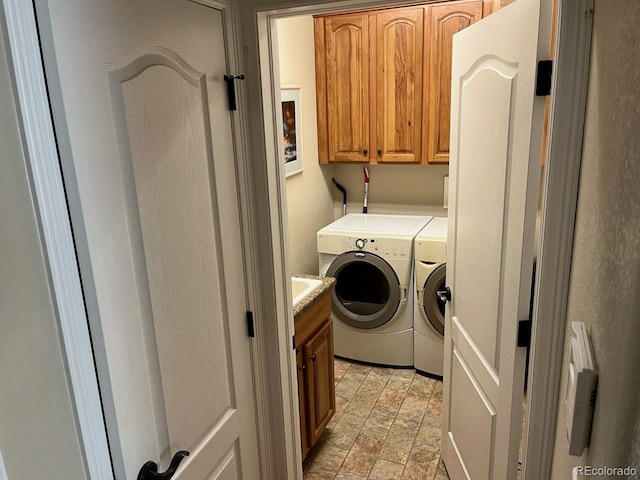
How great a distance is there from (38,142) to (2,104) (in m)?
0.07

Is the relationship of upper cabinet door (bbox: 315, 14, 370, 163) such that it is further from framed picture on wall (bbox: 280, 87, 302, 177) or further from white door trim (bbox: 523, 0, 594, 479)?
white door trim (bbox: 523, 0, 594, 479)

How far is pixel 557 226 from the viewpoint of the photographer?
3.84ft

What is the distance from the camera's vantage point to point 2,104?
0.76 metres

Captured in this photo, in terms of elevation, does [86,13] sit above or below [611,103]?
above

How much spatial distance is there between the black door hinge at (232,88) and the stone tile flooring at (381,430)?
1784 millimetres

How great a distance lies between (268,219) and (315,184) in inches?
75.4

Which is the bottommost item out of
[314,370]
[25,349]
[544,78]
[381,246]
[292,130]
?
[314,370]

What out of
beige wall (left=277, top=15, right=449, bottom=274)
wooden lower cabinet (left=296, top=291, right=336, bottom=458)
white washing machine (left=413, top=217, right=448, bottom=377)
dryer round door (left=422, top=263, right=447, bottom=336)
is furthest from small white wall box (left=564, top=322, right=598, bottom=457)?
beige wall (left=277, top=15, right=449, bottom=274)

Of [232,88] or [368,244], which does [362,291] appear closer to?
[368,244]

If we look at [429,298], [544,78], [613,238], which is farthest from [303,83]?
[613,238]

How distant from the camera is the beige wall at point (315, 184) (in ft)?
10.0

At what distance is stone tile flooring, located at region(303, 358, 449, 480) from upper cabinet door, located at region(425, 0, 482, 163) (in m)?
1.46

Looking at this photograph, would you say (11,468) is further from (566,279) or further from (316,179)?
(316,179)

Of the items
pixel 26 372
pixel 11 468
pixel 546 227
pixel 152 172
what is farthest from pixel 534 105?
pixel 11 468
